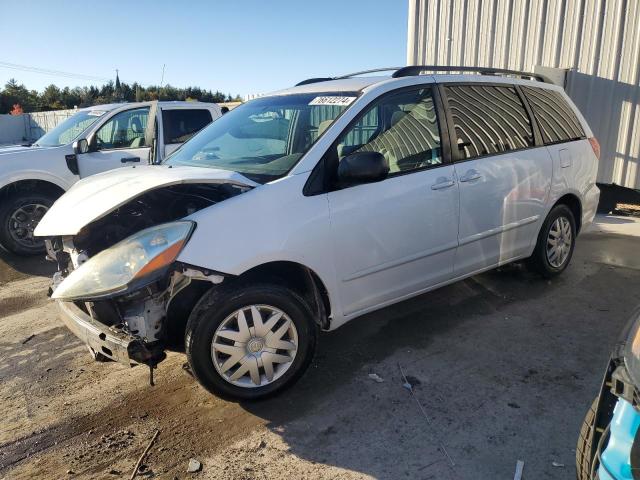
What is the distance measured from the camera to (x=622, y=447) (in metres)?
1.60

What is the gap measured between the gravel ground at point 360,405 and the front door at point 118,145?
3029 mm

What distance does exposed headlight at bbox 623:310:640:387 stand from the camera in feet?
5.46

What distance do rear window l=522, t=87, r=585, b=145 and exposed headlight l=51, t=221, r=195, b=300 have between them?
3467mm

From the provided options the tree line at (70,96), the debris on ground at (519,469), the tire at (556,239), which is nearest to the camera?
the debris on ground at (519,469)

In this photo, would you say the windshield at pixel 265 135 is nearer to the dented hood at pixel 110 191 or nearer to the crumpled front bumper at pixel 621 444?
the dented hood at pixel 110 191

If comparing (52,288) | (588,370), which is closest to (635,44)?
(588,370)

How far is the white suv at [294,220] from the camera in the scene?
9.29 feet

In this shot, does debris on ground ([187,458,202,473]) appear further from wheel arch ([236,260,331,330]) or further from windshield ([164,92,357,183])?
windshield ([164,92,357,183])

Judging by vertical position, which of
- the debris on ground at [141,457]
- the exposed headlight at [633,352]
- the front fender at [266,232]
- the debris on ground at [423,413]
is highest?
the front fender at [266,232]

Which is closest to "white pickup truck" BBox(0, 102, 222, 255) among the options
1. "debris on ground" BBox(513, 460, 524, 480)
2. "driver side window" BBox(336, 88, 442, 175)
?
"driver side window" BBox(336, 88, 442, 175)

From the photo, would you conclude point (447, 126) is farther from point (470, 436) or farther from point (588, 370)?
point (470, 436)

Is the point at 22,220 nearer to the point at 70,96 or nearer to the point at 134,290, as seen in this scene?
the point at 134,290

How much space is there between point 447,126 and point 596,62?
535cm

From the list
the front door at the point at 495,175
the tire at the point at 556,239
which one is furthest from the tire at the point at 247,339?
the tire at the point at 556,239
